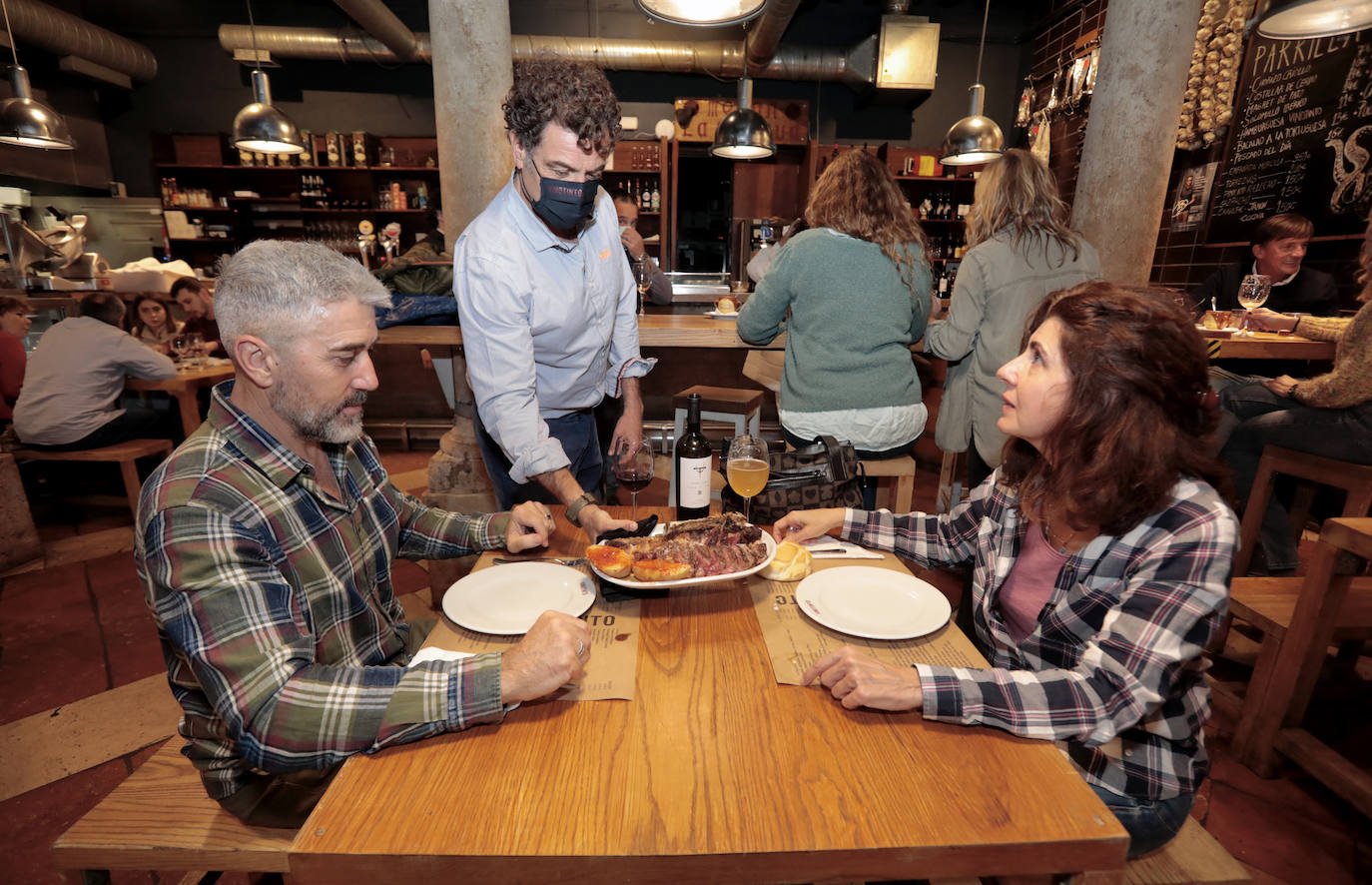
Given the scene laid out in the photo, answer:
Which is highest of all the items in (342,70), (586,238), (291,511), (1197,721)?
(342,70)

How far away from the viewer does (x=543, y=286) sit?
1.98m

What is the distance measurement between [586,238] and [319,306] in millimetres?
1058

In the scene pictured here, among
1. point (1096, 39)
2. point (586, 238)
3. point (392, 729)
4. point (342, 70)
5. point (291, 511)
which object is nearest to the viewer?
point (392, 729)

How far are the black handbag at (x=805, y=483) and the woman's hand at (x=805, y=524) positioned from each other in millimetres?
135

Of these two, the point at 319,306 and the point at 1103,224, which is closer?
the point at 319,306

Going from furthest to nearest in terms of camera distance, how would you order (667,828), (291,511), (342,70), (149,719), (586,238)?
(342,70), (149,719), (586,238), (291,511), (667,828)

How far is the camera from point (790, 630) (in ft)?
4.02

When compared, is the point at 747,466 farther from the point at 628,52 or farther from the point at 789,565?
the point at 628,52

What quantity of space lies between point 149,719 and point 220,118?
8319 millimetres

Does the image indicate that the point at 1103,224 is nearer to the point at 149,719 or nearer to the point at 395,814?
the point at 395,814

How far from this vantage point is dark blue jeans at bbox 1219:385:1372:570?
284 centimetres

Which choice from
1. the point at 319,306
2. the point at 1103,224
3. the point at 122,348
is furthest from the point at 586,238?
the point at 122,348

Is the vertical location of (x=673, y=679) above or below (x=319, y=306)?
below

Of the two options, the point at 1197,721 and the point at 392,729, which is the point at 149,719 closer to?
the point at 392,729
